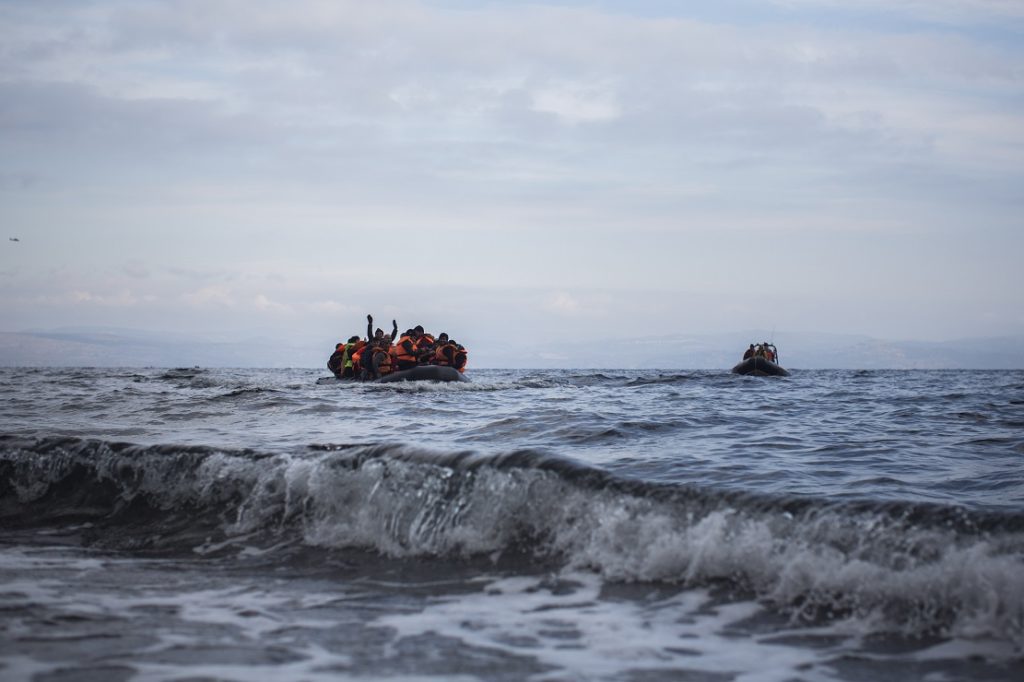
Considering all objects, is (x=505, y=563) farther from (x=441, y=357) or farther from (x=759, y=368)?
(x=759, y=368)

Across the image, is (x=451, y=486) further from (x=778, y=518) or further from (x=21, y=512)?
(x=21, y=512)

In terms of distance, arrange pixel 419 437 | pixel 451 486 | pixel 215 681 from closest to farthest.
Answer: pixel 215 681 → pixel 451 486 → pixel 419 437

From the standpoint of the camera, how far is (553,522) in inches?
271

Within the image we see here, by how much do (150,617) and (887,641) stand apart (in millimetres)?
4160

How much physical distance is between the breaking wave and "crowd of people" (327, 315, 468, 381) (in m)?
22.0

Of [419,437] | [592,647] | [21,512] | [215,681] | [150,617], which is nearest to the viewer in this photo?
[215,681]

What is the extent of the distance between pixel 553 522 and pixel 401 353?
2566 cm

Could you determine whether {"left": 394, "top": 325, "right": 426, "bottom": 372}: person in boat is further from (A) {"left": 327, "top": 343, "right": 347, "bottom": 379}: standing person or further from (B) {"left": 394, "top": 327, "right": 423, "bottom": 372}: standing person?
(A) {"left": 327, "top": 343, "right": 347, "bottom": 379}: standing person

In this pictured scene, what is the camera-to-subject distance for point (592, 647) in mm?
4590

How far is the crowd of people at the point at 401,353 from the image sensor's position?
32125mm

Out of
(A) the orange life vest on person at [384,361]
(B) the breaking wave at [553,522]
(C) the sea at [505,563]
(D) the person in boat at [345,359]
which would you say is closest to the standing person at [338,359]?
(D) the person in boat at [345,359]

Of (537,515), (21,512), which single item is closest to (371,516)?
(537,515)

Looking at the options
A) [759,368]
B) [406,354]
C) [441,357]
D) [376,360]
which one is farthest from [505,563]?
[759,368]

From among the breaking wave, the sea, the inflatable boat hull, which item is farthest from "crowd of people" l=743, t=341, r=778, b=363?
the breaking wave
